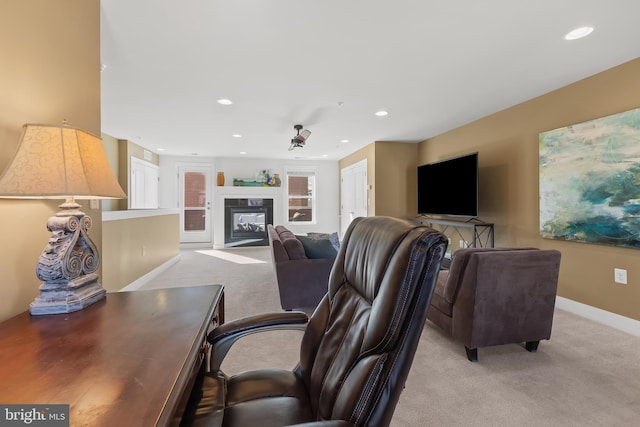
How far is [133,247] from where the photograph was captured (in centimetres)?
378

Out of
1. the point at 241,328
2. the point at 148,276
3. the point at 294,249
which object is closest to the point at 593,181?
the point at 294,249

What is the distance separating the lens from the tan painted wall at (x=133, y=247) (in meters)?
3.17

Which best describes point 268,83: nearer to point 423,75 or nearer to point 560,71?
point 423,75

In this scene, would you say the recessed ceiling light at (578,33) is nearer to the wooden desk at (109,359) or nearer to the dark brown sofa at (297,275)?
the dark brown sofa at (297,275)

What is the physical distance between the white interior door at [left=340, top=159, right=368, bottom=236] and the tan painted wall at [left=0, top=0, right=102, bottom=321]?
4845 mm

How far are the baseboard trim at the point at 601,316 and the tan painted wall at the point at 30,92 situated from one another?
416 cm

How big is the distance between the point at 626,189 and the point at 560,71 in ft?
3.98

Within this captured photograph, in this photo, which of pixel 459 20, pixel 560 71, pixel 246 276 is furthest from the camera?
pixel 246 276

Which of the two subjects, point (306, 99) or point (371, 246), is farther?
point (306, 99)

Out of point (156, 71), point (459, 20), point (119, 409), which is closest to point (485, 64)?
point (459, 20)

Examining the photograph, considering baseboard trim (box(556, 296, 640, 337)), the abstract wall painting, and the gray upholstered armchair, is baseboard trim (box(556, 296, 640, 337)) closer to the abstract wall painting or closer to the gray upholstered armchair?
the abstract wall painting

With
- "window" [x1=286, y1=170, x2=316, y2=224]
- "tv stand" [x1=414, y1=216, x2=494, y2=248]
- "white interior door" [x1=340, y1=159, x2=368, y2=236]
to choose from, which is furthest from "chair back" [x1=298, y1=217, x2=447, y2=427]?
"window" [x1=286, y1=170, x2=316, y2=224]

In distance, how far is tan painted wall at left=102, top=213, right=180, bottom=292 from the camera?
3.17 meters

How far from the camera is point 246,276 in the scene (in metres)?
4.43
